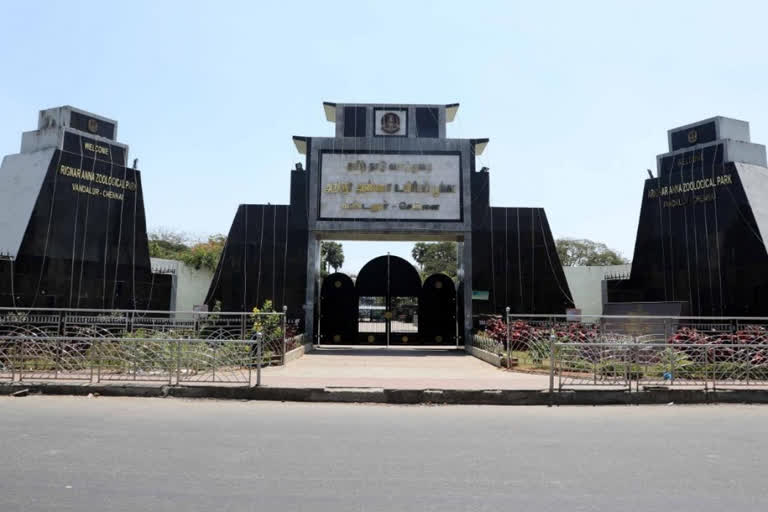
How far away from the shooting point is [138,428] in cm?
679

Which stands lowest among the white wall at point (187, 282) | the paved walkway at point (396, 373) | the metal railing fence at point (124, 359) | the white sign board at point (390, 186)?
the paved walkway at point (396, 373)

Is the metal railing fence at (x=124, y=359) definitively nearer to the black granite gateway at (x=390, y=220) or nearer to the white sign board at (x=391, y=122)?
the black granite gateway at (x=390, y=220)

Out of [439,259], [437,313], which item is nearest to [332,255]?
[439,259]

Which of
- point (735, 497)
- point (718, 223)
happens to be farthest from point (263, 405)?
point (718, 223)

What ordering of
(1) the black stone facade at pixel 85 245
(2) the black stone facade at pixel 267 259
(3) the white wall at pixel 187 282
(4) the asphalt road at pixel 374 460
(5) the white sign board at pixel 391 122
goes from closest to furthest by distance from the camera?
(4) the asphalt road at pixel 374 460
(1) the black stone facade at pixel 85 245
(2) the black stone facade at pixel 267 259
(5) the white sign board at pixel 391 122
(3) the white wall at pixel 187 282

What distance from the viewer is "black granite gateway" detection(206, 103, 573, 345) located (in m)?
20.5

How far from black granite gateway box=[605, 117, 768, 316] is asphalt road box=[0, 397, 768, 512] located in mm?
13221

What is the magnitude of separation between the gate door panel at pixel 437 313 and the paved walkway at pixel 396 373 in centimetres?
298

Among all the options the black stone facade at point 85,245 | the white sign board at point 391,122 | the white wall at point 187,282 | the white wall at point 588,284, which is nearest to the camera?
the black stone facade at point 85,245

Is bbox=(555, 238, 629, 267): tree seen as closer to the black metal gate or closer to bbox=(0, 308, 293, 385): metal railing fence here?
the black metal gate

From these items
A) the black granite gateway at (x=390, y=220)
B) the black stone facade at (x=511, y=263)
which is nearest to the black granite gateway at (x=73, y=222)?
the black granite gateway at (x=390, y=220)

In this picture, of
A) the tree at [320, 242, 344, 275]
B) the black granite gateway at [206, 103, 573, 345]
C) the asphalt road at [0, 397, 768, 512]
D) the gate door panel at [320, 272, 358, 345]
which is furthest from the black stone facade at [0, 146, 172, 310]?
the tree at [320, 242, 344, 275]

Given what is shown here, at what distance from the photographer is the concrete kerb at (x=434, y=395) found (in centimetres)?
941

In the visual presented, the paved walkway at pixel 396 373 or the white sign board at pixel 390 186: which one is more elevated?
the white sign board at pixel 390 186
